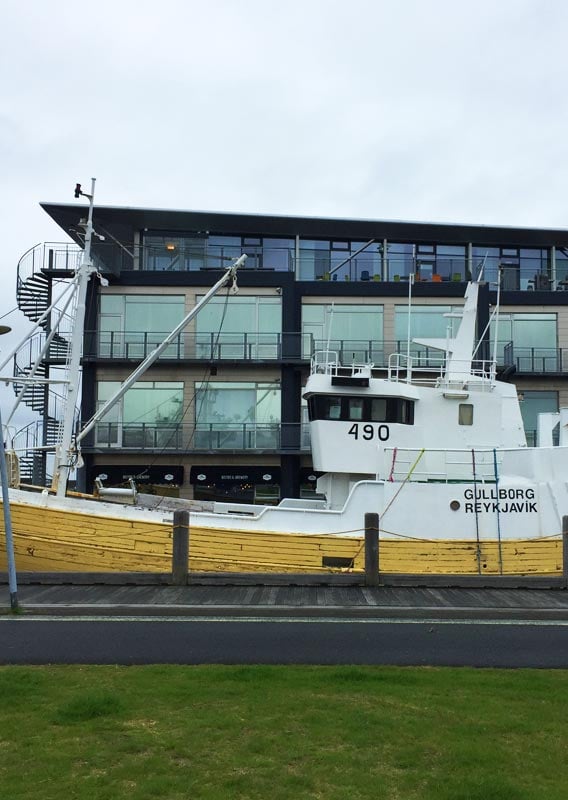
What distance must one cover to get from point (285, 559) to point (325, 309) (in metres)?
18.6

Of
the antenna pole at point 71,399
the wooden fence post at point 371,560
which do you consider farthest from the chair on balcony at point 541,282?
the wooden fence post at point 371,560

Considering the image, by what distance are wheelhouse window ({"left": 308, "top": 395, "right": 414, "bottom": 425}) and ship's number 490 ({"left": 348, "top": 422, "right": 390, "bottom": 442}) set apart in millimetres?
158

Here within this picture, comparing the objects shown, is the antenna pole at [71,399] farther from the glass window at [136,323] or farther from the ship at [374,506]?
the glass window at [136,323]

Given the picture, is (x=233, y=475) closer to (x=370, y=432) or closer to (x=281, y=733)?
(x=370, y=432)

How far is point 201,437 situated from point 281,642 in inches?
875

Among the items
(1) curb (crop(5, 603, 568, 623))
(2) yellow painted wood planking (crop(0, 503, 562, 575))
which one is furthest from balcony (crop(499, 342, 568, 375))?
(1) curb (crop(5, 603, 568, 623))

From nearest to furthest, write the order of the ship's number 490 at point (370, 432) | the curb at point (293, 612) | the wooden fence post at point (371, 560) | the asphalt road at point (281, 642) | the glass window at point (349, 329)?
the asphalt road at point (281, 642) < the curb at point (293, 612) < the wooden fence post at point (371, 560) < the ship's number 490 at point (370, 432) < the glass window at point (349, 329)

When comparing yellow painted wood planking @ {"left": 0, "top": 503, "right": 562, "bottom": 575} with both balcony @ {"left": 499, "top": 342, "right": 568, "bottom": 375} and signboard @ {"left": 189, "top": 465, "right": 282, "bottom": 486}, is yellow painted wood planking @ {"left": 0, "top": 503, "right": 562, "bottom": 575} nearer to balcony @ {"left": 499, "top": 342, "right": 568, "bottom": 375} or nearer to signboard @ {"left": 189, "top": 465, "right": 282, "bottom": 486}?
signboard @ {"left": 189, "top": 465, "right": 282, "bottom": 486}

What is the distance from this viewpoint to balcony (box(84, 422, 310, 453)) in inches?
Answer: 1214

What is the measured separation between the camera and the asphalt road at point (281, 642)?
337 inches

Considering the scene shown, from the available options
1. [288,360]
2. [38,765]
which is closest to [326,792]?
[38,765]

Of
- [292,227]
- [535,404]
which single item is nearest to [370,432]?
[535,404]

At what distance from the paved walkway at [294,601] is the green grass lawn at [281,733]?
11.1ft

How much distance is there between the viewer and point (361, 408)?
18.4 metres
